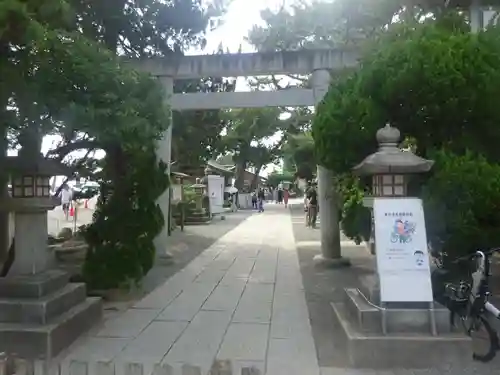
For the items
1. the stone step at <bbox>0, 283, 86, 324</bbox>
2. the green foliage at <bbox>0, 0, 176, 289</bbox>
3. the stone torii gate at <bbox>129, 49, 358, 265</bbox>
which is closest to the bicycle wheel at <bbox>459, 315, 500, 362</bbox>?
the green foliage at <bbox>0, 0, 176, 289</bbox>

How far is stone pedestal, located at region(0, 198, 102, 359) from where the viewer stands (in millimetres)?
5551

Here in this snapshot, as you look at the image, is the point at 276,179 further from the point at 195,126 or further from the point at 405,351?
the point at 405,351

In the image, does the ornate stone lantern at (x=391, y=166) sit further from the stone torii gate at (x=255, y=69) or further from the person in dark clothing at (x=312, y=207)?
the person in dark clothing at (x=312, y=207)

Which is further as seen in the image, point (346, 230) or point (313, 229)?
point (313, 229)

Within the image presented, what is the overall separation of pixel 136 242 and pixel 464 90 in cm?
493

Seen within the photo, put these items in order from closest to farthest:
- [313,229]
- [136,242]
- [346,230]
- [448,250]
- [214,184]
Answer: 1. [448,250]
2. [136,242]
3. [346,230]
4. [313,229]
5. [214,184]

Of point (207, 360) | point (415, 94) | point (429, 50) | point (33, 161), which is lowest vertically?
point (207, 360)

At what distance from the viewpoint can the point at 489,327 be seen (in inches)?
215

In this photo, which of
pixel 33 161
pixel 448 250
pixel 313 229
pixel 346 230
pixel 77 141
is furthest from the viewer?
pixel 313 229

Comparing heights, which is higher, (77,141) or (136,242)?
(77,141)

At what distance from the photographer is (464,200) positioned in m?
6.38

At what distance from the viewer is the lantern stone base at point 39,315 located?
5.53m

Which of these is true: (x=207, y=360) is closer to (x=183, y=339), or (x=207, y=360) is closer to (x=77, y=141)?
(x=183, y=339)

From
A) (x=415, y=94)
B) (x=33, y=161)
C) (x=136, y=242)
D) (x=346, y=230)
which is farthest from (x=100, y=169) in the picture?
(x=415, y=94)
